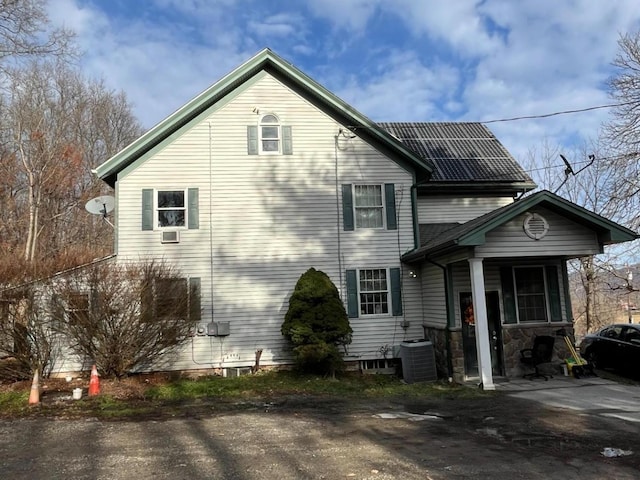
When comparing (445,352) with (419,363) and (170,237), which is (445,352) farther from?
(170,237)

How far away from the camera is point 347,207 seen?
44.1 feet

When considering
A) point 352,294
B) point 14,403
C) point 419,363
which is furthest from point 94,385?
point 419,363

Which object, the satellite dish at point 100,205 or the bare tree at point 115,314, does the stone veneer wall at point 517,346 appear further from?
the satellite dish at point 100,205

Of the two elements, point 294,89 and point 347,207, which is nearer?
point 347,207

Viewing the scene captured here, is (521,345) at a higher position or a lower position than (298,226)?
lower

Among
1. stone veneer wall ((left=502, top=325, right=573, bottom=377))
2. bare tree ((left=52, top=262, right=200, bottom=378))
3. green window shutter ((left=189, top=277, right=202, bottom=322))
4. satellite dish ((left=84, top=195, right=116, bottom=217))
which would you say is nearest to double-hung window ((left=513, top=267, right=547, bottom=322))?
stone veneer wall ((left=502, top=325, right=573, bottom=377))

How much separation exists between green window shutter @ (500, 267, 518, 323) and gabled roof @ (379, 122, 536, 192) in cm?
305

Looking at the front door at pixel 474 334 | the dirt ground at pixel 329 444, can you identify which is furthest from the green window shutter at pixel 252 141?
the dirt ground at pixel 329 444

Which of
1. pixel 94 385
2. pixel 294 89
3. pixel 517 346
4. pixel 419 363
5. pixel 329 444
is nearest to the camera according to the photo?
pixel 329 444

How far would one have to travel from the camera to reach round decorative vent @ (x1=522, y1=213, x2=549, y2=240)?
10641mm

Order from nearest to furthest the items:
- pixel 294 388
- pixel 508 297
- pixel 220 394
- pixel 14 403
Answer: pixel 14 403 → pixel 220 394 → pixel 294 388 → pixel 508 297

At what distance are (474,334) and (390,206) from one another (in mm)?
3988

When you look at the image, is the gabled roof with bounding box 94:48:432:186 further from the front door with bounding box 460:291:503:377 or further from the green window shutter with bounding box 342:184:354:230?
the front door with bounding box 460:291:503:377

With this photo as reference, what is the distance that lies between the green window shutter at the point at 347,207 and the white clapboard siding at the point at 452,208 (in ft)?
7.25
